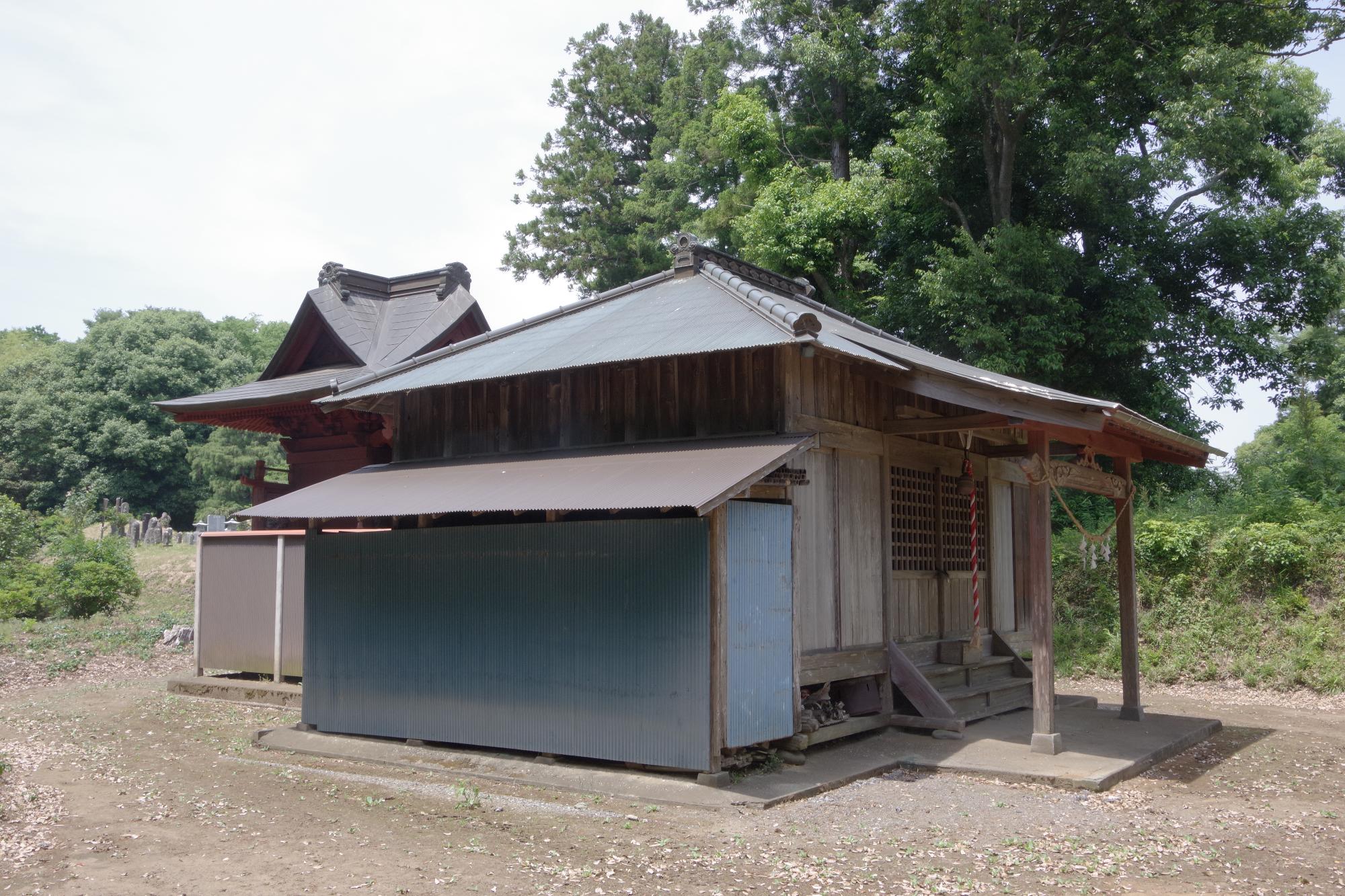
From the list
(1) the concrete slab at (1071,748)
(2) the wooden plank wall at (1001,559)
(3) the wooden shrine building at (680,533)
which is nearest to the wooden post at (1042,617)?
(3) the wooden shrine building at (680,533)

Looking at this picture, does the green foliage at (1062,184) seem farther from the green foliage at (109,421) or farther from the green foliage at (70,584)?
the green foliage at (109,421)

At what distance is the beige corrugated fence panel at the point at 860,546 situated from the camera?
1016cm

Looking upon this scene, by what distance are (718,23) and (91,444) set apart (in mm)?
32884

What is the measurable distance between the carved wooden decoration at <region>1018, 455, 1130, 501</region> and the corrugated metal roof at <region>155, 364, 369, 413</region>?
9907 millimetres

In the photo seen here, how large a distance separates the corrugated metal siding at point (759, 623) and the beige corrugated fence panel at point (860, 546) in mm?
1255

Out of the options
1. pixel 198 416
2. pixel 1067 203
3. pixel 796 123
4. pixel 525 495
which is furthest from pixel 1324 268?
pixel 198 416

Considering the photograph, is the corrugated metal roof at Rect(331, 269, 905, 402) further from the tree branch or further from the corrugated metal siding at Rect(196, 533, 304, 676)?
the tree branch

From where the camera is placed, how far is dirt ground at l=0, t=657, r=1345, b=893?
6031 millimetres

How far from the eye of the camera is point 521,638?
30.6 ft

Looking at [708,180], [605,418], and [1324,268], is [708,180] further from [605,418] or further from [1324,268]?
[605,418]

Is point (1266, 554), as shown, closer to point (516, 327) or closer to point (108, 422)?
point (516, 327)

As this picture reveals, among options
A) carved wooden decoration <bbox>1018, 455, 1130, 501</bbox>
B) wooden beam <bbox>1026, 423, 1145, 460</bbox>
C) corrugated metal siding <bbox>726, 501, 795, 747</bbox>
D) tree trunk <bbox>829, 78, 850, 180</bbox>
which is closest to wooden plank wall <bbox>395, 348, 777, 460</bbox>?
corrugated metal siding <bbox>726, 501, 795, 747</bbox>

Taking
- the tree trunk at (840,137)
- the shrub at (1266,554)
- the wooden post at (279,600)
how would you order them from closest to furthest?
1. the wooden post at (279,600)
2. the shrub at (1266,554)
3. the tree trunk at (840,137)

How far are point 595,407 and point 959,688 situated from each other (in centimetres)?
536
